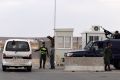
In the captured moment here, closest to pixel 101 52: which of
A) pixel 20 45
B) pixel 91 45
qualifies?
pixel 91 45

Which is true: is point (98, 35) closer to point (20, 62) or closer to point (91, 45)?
point (91, 45)

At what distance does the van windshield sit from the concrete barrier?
2811 mm

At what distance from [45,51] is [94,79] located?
363 inches

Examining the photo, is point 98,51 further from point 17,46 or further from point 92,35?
point 92,35

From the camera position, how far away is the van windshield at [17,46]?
29.3m

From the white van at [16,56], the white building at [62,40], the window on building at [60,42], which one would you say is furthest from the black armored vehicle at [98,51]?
the window on building at [60,42]

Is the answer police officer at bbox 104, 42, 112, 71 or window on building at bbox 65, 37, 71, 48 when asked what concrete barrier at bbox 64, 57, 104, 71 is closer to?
police officer at bbox 104, 42, 112, 71

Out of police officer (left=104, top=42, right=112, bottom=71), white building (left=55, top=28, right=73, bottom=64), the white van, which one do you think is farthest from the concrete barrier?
white building (left=55, top=28, right=73, bottom=64)

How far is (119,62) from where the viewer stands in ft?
108

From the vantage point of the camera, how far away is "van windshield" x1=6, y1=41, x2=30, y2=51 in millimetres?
29252

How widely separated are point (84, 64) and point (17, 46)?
4.30 metres

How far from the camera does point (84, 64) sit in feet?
101

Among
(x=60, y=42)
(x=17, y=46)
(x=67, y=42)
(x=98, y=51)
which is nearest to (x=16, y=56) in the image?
(x=17, y=46)

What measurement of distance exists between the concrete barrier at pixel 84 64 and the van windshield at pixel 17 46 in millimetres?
2811
